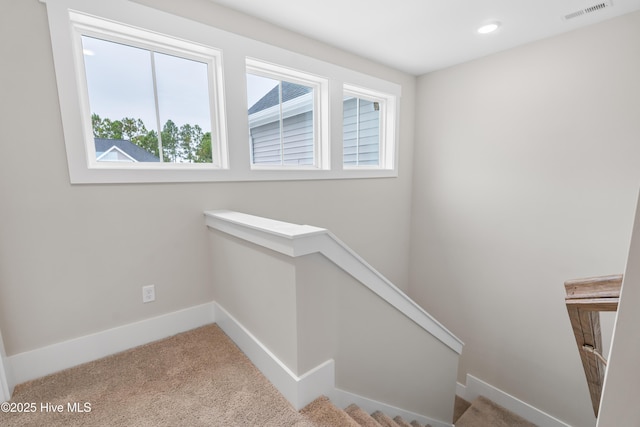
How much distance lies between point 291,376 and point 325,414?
0.23 m

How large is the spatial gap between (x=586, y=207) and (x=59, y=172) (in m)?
3.70

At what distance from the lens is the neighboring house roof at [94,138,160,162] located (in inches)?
66.4

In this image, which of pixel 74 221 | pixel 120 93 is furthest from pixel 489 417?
pixel 120 93

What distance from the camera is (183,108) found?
1946 mm

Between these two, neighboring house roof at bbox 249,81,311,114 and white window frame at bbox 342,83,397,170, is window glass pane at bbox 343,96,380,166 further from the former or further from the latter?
neighboring house roof at bbox 249,81,311,114

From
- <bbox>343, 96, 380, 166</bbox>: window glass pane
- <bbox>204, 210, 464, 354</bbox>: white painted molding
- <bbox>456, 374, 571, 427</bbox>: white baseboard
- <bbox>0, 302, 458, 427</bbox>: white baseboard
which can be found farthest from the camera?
<bbox>343, 96, 380, 166</bbox>: window glass pane

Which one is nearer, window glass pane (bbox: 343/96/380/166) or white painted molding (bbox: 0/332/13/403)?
→ white painted molding (bbox: 0/332/13/403)

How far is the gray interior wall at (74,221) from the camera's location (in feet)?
4.64

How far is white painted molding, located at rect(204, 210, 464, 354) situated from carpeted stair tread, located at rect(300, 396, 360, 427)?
595 mm

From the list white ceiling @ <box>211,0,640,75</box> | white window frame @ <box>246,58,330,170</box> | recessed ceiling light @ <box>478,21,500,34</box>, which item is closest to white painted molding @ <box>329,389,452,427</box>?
white window frame @ <box>246,58,330,170</box>

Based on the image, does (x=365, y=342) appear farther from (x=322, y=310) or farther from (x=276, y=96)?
(x=276, y=96)

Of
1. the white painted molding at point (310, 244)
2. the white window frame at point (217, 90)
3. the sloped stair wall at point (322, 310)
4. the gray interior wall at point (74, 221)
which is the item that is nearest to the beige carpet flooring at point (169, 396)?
the sloped stair wall at point (322, 310)

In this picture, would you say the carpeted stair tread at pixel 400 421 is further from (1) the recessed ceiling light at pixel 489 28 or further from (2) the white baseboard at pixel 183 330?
(1) the recessed ceiling light at pixel 489 28

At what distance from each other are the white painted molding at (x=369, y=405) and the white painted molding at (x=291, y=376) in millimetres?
81
